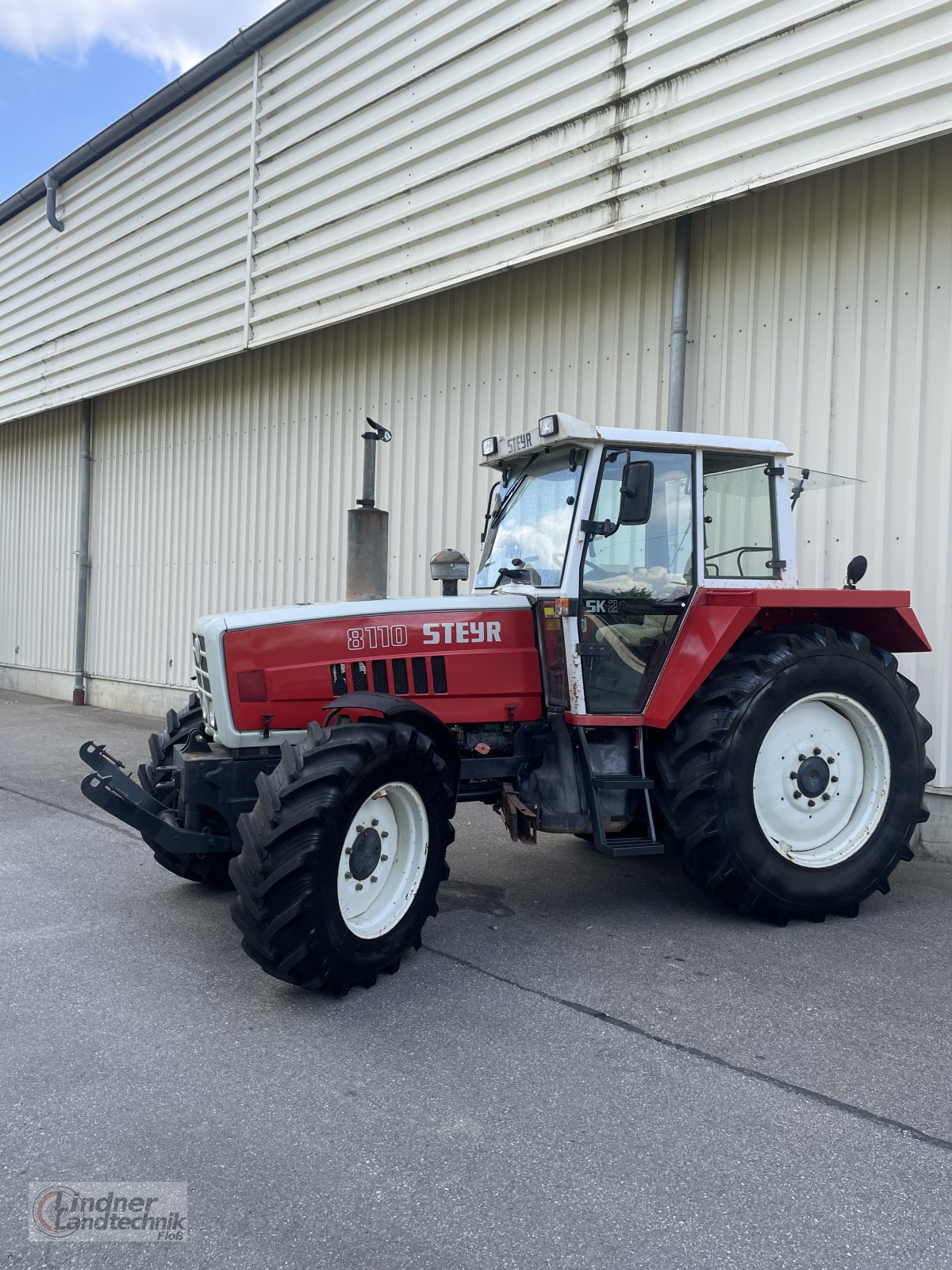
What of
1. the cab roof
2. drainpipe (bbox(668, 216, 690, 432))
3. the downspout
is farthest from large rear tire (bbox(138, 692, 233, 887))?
the downspout

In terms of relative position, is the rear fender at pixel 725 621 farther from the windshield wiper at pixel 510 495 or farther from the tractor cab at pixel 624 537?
the windshield wiper at pixel 510 495

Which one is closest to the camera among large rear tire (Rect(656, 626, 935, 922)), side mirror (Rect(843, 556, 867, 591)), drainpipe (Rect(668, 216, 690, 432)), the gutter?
large rear tire (Rect(656, 626, 935, 922))

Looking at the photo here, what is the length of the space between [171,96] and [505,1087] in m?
12.5

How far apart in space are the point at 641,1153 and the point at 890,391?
5.34 metres

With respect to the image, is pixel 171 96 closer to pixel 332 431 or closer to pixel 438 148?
pixel 332 431

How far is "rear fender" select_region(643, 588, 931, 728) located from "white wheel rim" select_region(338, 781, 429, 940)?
1.33m

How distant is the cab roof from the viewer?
4.84 metres

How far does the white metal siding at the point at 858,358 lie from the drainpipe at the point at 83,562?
10514mm

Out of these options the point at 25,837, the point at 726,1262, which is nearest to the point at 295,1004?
the point at 726,1262

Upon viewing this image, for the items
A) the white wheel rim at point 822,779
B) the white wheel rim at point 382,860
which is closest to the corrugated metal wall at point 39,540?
the white wheel rim at point 382,860

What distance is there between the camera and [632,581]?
5.00 metres

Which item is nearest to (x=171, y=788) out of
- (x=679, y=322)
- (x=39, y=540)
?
(x=679, y=322)

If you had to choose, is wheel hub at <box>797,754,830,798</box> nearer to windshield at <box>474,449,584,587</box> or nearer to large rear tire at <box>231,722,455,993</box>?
windshield at <box>474,449,584,587</box>

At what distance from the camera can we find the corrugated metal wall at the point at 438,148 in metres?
6.45
